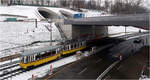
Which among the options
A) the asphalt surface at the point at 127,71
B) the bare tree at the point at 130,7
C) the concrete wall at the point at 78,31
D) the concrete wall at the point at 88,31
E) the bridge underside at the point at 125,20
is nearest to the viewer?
the asphalt surface at the point at 127,71

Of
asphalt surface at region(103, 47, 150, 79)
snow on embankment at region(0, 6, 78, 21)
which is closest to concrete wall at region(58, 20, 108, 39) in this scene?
snow on embankment at region(0, 6, 78, 21)

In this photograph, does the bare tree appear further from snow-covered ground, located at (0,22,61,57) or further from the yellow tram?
the yellow tram

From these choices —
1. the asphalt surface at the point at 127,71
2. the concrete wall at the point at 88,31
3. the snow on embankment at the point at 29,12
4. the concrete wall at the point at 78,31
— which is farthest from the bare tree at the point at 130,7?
the asphalt surface at the point at 127,71

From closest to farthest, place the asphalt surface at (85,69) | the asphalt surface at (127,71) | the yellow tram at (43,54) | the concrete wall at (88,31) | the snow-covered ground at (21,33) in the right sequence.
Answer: the asphalt surface at (127,71), the asphalt surface at (85,69), the yellow tram at (43,54), the snow-covered ground at (21,33), the concrete wall at (88,31)

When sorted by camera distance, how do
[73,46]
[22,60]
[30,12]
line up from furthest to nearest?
[30,12] < [73,46] < [22,60]

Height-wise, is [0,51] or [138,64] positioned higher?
[0,51]

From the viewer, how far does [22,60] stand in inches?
800

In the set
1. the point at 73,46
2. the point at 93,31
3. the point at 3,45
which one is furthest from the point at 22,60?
the point at 93,31

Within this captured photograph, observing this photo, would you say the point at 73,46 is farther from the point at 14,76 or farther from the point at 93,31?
the point at 93,31

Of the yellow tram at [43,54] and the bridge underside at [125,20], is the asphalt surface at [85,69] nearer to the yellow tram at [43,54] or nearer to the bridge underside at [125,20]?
the yellow tram at [43,54]

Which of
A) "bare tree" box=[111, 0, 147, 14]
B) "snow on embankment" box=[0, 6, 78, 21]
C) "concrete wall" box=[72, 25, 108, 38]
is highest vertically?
"bare tree" box=[111, 0, 147, 14]

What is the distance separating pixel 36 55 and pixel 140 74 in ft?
47.8

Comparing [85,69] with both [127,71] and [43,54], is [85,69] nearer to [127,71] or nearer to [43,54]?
[127,71]

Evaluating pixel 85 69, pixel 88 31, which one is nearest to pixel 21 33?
pixel 88 31
